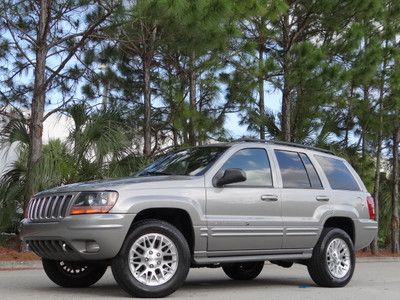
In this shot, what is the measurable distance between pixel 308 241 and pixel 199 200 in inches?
79.4

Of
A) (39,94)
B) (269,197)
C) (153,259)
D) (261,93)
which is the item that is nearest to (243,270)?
(269,197)

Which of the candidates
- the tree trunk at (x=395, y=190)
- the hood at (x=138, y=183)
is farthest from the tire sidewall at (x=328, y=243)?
the tree trunk at (x=395, y=190)

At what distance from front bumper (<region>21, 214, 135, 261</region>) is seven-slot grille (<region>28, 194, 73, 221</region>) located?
0.50 ft

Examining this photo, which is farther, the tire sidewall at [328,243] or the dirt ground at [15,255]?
the dirt ground at [15,255]

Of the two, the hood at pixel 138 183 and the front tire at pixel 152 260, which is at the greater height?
the hood at pixel 138 183

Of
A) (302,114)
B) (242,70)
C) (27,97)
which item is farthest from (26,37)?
(302,114)

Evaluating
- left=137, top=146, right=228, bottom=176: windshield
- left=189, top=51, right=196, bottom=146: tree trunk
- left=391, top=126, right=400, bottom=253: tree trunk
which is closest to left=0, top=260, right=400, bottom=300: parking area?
left=137, top=146, right=228, bottom=176: windshield

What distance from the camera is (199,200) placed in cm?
815

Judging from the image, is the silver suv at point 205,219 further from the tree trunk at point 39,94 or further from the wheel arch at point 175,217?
the tree trunk at point 39,94

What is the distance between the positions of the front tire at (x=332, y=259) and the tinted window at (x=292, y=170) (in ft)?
2.60

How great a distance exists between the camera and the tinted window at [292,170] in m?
9.37

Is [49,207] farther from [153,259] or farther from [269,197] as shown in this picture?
[269,197]

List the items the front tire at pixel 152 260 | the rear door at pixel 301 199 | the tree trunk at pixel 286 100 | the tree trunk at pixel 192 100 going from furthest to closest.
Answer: the tree trunk at pixel 286 100 < the tree trunk at pixel 192 100 < the rear door at pixel 301 199 < the front tire at pixel 152 260

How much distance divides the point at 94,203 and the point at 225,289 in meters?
2.62
